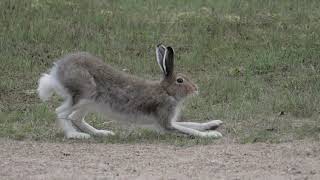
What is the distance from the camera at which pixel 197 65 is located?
468 inches

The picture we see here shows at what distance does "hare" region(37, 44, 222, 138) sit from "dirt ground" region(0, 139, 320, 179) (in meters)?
0.53

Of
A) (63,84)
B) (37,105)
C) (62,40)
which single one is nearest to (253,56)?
(62,40)

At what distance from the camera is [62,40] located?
12906 millimetres

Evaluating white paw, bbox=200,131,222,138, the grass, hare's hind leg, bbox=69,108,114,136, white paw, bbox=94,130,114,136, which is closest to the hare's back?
hare's hind leg, bbox=69,108,114,136

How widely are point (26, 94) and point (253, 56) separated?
3.84m

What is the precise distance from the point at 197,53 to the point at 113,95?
4.36 metres

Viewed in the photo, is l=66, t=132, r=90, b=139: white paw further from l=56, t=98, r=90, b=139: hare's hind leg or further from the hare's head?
the hare's head

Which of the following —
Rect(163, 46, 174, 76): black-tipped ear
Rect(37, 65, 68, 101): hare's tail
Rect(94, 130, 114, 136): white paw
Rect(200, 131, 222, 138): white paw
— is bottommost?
Rect(94, 130, 114, 136): white paw

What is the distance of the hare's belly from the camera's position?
27.1 ft

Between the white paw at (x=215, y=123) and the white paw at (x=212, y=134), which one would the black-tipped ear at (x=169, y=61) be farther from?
the white paw at (x=212, y=134)

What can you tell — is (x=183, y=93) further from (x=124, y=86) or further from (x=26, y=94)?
(x=26, y=94)

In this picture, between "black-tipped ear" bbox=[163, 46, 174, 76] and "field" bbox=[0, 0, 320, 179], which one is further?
"black-tipped ear" bbox=[163, 46, 174, 76]

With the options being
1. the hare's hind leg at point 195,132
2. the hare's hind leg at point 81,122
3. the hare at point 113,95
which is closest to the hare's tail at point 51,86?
the hare at point 113,95

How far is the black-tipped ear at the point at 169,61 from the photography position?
8.18 meters
